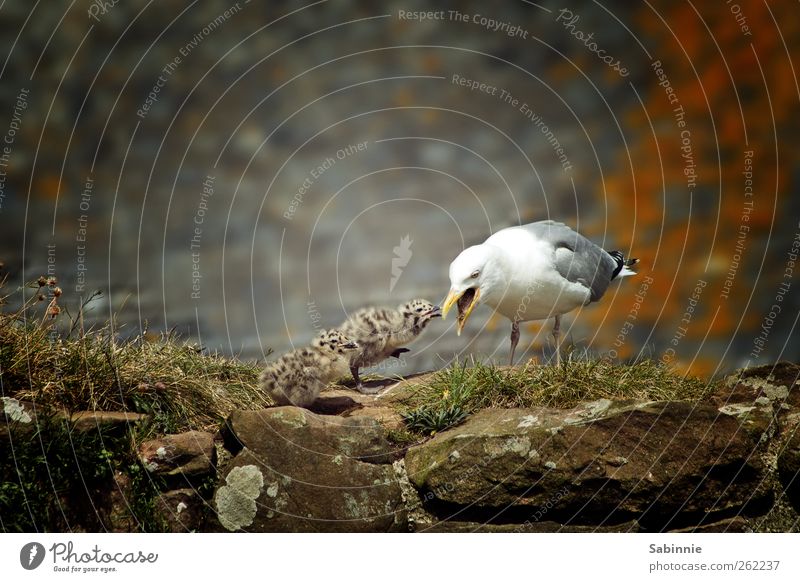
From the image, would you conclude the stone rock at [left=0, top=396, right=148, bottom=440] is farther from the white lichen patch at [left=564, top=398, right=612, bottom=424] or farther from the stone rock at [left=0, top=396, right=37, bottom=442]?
the white lichen patch at [left=564, top=398, right=612, bottom=424]

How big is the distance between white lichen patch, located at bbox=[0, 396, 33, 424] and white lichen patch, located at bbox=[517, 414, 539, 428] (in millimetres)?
2607

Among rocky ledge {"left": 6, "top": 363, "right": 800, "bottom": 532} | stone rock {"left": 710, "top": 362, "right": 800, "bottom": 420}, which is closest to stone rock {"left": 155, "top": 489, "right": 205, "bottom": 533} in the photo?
rocky ledge {"left": 6, "top": 363, "right": 800, "bottom": 532}

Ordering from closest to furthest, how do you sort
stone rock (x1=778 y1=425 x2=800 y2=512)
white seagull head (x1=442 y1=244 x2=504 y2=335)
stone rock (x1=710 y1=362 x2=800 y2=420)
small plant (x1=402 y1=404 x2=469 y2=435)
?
small plant (x1=402 y1=404 x2=469 y2=435) < stone rock (x1=778 y1=425 x2=800 y2=512) < white seagull head (x1=442 y1=244 x2=504 y2=335) < stone rock (x1=710 y1=362 x2=800 y2=420)

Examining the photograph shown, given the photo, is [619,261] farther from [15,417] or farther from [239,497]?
[15,417]

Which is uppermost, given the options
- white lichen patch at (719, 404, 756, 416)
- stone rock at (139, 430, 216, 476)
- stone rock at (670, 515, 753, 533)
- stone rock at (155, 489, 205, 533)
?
white lichen patch at (719, 404, 756, 416)

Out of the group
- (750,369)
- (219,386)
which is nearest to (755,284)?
(750,369)

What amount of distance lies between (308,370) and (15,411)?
5.25 ft

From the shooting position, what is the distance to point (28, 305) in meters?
4.71

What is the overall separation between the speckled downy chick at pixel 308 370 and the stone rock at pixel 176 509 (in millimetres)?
834

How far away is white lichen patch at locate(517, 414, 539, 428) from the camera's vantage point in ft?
14.5

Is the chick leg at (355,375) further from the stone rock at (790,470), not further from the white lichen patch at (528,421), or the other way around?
the stone rock at (790,470)

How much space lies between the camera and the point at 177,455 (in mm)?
4133
